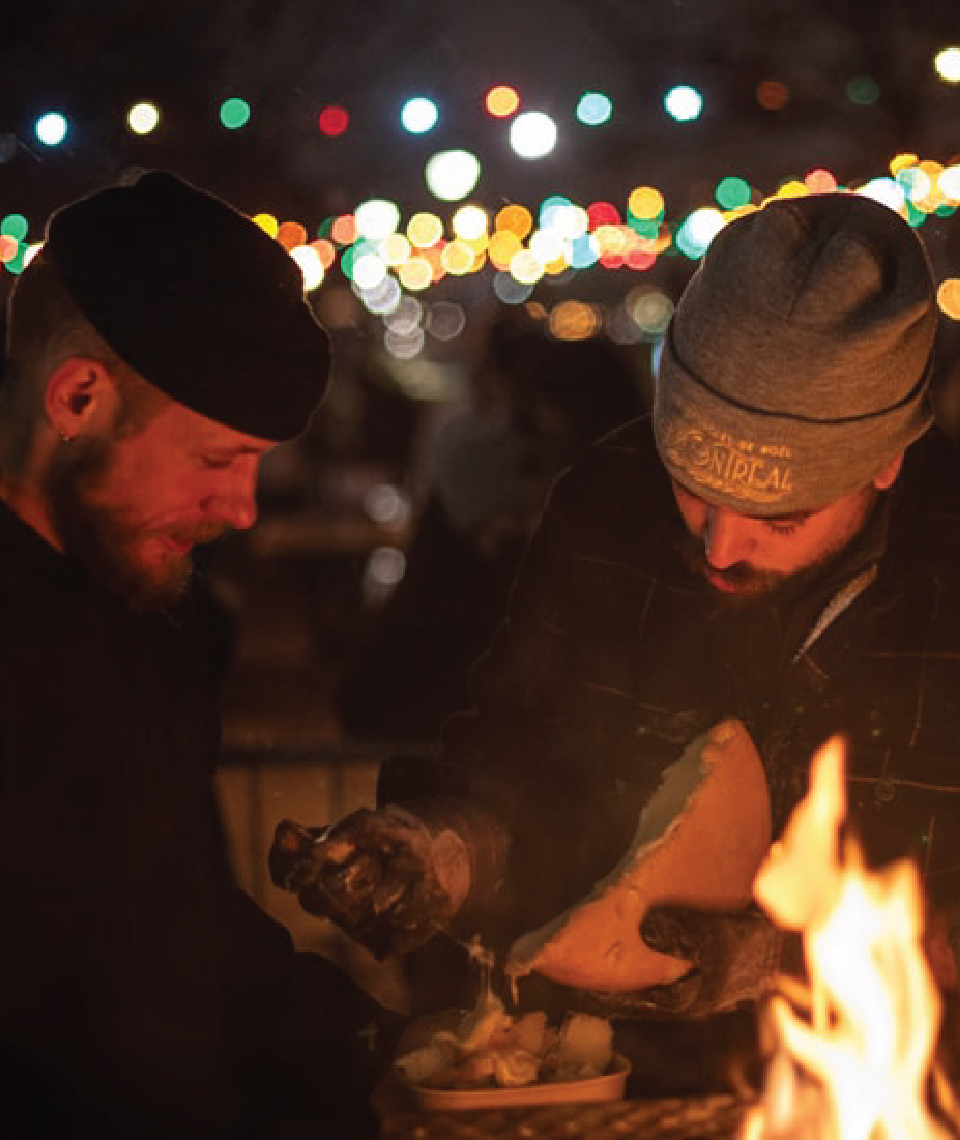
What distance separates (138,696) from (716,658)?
44.1 inches

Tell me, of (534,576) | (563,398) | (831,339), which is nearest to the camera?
(831,339)

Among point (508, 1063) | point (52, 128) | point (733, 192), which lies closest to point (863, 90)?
point (733, 192)

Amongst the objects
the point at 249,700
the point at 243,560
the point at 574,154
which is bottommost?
the point at 249,700

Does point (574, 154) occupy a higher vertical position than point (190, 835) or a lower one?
higher

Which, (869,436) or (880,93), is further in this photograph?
(880,93)

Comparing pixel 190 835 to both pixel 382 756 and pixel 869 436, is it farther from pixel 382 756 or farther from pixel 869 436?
pixel 382 756

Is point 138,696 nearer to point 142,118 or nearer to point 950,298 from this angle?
point 142,118

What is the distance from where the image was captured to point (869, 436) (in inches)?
123

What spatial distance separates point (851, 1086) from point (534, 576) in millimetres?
1211

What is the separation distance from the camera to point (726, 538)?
3.25 meters

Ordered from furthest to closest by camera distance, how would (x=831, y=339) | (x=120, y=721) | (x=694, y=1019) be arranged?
(x=694, y=1019) → (x=831, y=339) → (x=120, y=721)

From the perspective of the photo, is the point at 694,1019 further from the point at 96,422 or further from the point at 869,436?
the point at 96,422

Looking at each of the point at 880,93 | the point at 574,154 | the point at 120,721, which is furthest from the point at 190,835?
the point at 880,93

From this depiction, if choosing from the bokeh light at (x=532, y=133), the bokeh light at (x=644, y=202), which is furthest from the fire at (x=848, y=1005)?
the bokeh light at (x=644, y=202)
